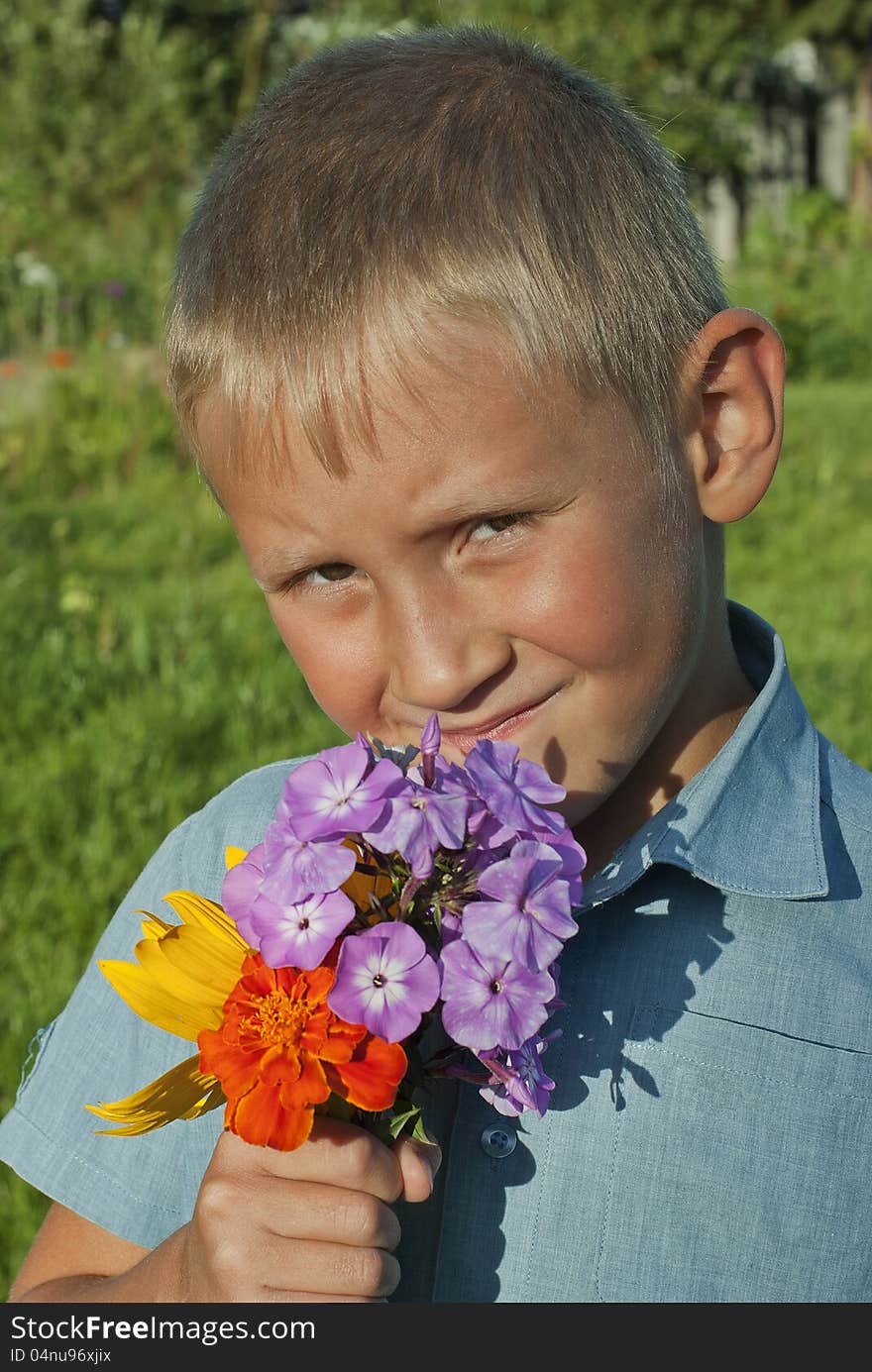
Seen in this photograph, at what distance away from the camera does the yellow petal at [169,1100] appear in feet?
5.14

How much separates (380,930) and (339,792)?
14 centimetres

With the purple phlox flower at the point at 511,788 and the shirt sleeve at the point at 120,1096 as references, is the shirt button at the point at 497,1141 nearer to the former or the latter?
the shirt sleeve at the point at 120,1096

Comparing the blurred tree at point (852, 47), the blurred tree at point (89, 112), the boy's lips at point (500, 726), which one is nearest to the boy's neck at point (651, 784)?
the boy's lips at point (500, 726)

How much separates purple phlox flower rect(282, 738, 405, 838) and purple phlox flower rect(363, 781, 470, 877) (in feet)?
0.05

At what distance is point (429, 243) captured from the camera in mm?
1885

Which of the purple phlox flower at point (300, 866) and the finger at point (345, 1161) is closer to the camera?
the purple phlox flower at point (300, 866)

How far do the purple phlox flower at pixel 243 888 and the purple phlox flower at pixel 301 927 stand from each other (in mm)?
60

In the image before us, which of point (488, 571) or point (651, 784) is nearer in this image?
point (488, 571)

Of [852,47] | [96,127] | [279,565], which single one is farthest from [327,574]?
[852,47]

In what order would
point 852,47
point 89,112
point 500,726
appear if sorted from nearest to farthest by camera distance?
point 500,726, point 89,112, point 852,47

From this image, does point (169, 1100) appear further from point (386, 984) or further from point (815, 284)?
point (815, 284)

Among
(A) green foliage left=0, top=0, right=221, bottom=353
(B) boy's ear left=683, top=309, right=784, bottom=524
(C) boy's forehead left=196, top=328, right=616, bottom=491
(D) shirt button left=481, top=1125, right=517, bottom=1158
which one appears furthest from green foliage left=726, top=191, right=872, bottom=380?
(D) shirt button left=481, top=1125, right=517, bottom=1158

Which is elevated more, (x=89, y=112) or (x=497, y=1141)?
(x=497, y=1141)
